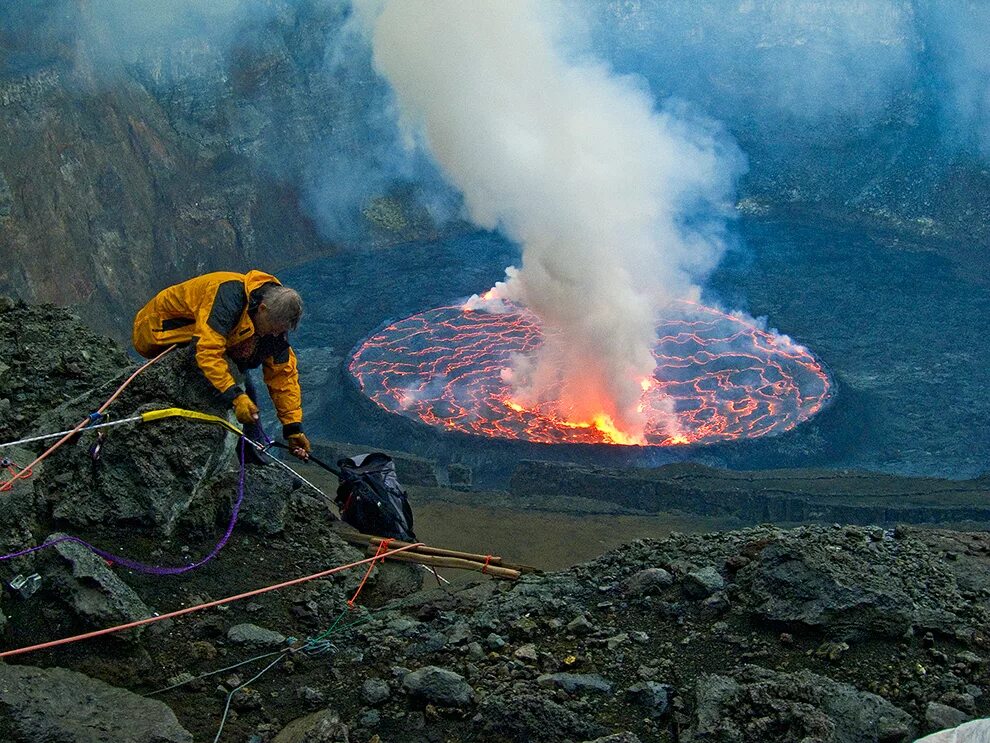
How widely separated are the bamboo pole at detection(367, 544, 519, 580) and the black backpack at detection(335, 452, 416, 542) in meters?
0.40

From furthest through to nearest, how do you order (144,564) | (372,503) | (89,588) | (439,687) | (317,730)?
(372,503)
(144,564)
(89,588)
(439,687)
(317,730)

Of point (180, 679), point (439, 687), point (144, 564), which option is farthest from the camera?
point (144, 564)

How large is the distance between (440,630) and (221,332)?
87.3 inches

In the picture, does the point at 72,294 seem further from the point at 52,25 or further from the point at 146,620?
the point at 146,620

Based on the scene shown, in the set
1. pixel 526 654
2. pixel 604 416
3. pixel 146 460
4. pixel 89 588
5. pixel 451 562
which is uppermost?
pixel 146 460

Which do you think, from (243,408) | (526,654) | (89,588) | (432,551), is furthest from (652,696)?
(243,408)

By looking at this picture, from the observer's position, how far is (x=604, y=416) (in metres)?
17.6

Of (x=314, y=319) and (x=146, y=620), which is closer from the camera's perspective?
(x=146, y=620)

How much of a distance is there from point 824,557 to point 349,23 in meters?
29.7

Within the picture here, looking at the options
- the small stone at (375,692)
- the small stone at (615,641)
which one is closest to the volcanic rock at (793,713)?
the small stone at (615,641)

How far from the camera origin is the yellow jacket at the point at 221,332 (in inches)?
236

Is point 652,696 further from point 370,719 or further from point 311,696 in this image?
point 311,696

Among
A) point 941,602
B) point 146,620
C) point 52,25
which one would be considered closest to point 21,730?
point 146,620

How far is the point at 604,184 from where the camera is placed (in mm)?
22078
